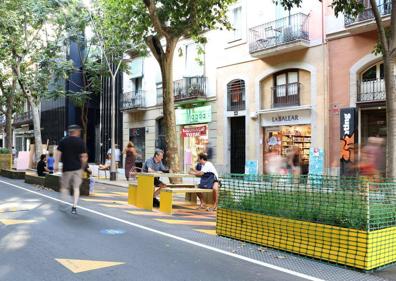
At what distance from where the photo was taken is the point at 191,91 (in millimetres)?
24375

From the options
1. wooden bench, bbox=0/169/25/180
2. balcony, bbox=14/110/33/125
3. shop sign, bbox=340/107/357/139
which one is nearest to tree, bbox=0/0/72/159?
wooden bench, bbox=0/169/25/180

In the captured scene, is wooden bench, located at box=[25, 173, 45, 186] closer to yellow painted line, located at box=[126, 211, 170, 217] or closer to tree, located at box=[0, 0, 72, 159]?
tree, located at box=[0, 0, 72, 159]

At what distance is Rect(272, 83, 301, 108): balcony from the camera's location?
19.8m

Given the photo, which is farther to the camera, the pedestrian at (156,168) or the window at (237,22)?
the window at (237,22)

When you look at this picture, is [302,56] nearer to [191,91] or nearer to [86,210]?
[191,91]

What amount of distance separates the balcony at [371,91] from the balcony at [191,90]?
889cm

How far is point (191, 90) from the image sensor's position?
24.4 m

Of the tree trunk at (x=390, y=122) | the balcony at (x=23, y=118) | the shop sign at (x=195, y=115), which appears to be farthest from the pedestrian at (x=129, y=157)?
the balcony at (x=23, y=118)

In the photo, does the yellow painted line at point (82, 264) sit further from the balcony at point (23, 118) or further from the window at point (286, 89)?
the balcony at point (23, 118)

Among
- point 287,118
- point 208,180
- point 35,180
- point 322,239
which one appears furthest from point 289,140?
point 322,239

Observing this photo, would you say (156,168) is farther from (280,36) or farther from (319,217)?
(280,36)

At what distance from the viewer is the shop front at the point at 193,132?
24328 mm

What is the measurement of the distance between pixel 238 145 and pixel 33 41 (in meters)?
12.0

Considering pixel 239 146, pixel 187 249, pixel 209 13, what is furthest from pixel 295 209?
pixel 239 146
